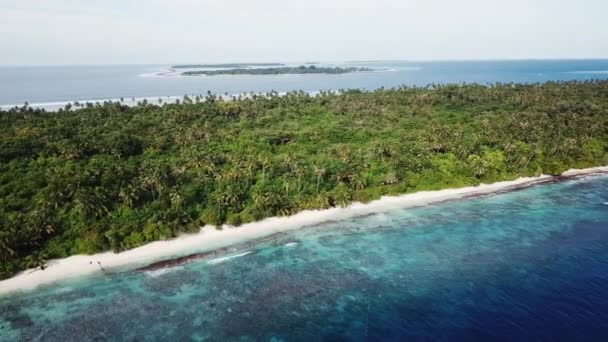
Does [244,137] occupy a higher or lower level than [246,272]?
higher

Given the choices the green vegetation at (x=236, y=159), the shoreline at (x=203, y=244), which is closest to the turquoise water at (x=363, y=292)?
the shoreline at (x=203, y=244)

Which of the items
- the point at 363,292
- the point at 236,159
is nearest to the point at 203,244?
the point at 363,292

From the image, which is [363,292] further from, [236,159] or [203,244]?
[236,159]

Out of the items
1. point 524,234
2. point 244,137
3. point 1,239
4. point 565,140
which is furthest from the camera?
point 244,137

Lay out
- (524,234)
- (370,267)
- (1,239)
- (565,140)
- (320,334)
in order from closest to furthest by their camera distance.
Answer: (320,334), (1,239), (370,267), (524,234), (565,140)

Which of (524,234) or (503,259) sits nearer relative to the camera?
(503,259)

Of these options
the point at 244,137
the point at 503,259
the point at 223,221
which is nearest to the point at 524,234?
the point at 503,259

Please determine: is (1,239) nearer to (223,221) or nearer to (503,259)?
(223,221)
